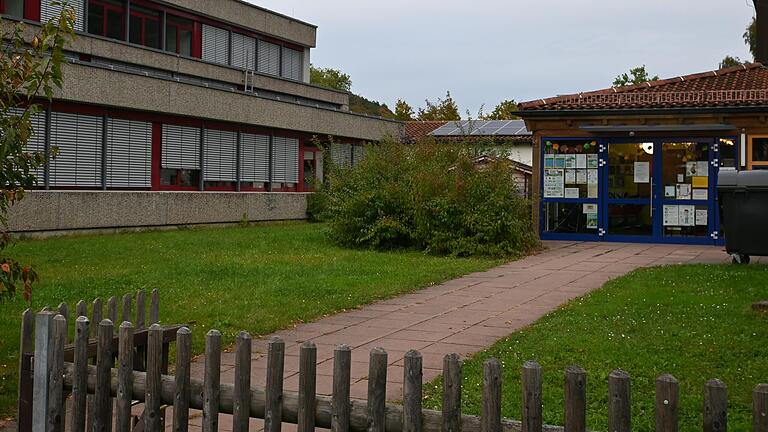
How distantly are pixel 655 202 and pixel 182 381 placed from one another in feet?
60.2

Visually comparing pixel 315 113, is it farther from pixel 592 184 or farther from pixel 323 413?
pixel 323 413

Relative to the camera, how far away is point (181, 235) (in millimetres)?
22172

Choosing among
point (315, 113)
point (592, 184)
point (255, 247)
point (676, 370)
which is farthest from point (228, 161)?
point (676, 370)

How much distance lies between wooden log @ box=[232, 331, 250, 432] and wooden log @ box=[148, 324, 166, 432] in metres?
0.43

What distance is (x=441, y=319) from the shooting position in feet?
32.4

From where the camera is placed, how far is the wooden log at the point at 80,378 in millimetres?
4316

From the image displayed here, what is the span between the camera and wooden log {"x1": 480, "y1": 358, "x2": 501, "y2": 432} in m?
3.34

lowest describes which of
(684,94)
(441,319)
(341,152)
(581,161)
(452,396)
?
(441,319)

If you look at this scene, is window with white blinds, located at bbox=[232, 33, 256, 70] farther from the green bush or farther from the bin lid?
the bin lid

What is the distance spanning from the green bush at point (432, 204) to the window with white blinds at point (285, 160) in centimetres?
1031

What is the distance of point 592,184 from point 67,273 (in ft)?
42.2

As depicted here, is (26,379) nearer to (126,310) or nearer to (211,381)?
(126,310)

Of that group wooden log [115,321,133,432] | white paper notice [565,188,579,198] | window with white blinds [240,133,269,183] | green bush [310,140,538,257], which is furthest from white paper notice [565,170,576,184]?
wooden log [115,321,133,432]

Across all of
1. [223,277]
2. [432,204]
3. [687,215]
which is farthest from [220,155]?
[223,277]
